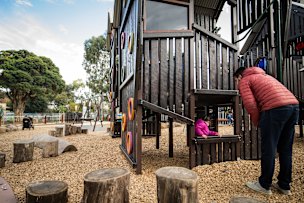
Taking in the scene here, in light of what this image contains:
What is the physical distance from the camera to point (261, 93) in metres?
2.93

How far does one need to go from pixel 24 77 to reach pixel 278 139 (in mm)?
30678

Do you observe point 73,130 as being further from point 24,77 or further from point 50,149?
point 24,77

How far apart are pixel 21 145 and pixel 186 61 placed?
488 centimetres

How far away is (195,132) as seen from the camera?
440 cm

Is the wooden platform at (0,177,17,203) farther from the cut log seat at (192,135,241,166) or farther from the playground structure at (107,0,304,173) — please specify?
the cut log seat at (192,135,241,166)

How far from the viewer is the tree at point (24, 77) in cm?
2586

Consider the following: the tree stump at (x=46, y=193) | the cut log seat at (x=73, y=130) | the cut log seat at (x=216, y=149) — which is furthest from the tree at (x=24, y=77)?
the cut log seat at (x=216, y=149)

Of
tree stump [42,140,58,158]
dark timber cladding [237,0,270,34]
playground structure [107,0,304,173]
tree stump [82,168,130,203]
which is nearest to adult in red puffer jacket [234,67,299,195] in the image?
playground structure [107,0,304,173]

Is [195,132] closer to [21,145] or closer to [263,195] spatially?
[263,195]

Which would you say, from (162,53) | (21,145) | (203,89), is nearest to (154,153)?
(203,89)

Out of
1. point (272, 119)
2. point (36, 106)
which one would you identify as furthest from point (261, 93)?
point (36, 106)

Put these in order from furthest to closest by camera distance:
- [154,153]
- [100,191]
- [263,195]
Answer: [154,153] < [263,195] < [100,191]

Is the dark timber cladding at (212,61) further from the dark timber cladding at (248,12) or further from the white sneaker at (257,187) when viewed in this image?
the dark timber cladding at (248,12)

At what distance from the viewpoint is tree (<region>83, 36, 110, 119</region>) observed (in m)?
29.4
